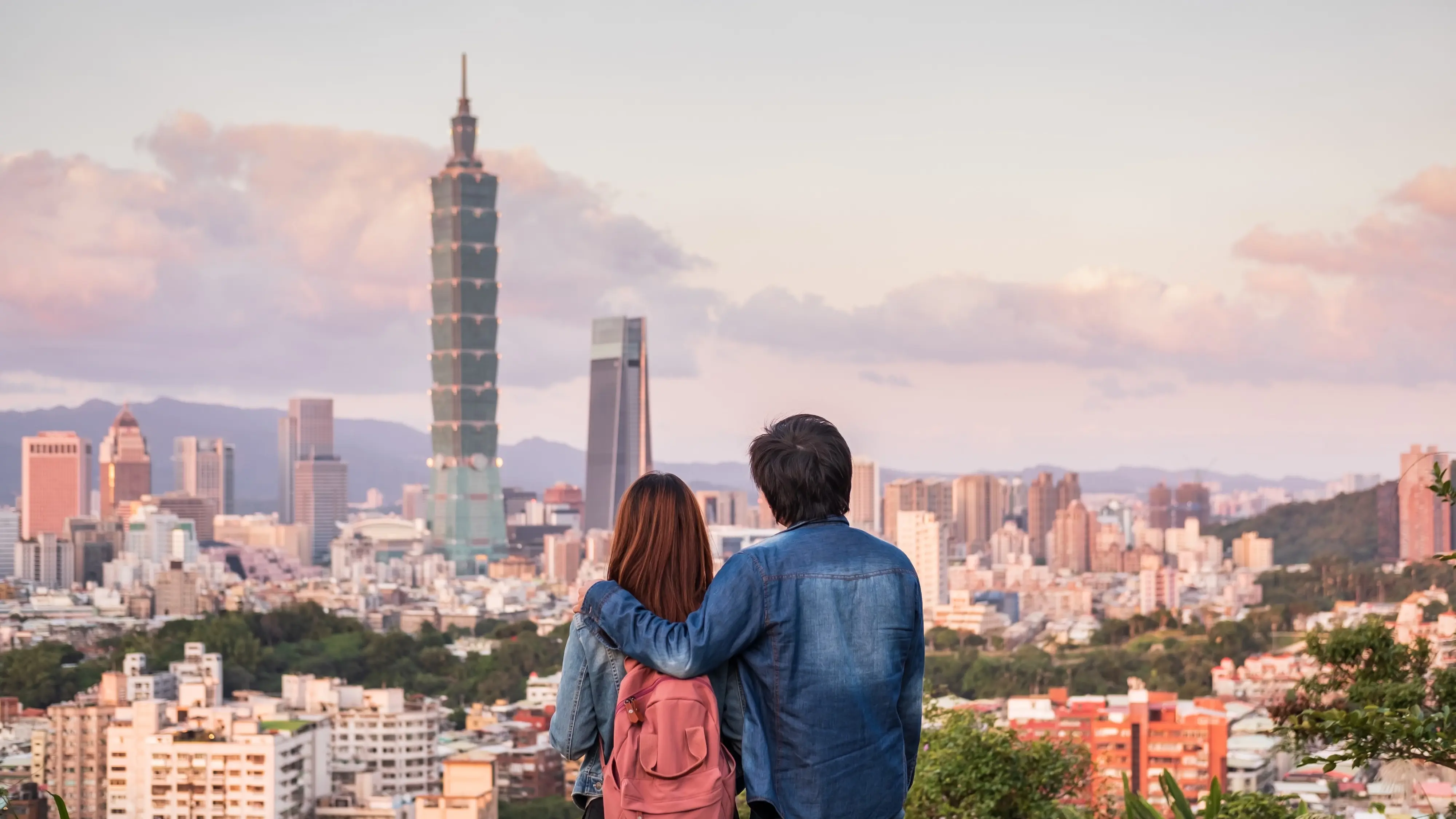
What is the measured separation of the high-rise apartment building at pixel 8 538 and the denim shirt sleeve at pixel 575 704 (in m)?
A: 35.5

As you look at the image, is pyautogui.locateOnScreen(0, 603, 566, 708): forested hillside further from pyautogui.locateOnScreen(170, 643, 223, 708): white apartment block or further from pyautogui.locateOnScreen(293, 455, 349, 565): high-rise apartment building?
pyautogui.locateOnScreen(293, 455, 349, 565): high-rise apartment building

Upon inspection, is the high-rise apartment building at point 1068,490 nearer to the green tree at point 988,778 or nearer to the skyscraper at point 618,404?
the skyscraper at point 618,404

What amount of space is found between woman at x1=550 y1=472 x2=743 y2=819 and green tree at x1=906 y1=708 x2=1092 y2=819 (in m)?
2.97

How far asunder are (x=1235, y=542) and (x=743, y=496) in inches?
653

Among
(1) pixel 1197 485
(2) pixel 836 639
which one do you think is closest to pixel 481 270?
(1) pixel 1197 485

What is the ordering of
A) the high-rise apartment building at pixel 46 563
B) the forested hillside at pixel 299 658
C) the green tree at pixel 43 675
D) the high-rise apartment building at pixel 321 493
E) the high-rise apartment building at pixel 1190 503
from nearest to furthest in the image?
the green tree at pixel 43 675, the forested hillside at pixel 299 658, the high-rise apartment building at pixel 46 563, the high-rise apartment building at pixel 1190 503, the high-rise apartment building at pixel 321 493

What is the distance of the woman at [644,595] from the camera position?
3.90 ft

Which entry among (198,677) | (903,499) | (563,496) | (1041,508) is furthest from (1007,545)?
(198,677)

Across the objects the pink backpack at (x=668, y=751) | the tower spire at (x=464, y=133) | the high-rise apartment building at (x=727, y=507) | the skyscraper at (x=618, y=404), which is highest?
the tower spire at (x=464, y=133)

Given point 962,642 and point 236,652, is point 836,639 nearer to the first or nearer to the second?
point 236,652

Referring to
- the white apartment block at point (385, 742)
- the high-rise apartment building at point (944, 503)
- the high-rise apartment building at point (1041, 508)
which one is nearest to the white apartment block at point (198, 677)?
the white apartment block at point (385, 742)

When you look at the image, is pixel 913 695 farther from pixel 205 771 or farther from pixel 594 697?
pixel 205 771

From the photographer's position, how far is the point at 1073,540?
35.0 metres

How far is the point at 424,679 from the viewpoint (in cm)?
1839
